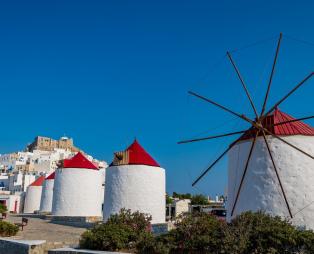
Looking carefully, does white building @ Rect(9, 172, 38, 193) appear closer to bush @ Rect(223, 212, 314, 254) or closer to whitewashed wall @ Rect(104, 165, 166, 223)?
whitewashed wall @ Rect(104, 165, 166, 223)

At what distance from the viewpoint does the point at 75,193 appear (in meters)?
18.6

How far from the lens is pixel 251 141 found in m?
10.4

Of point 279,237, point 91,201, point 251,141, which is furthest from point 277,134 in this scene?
point 91,201

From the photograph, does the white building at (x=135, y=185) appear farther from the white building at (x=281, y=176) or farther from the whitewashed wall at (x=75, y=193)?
the white building at (x=281, y=176)

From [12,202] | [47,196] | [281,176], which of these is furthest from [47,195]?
[281,176]

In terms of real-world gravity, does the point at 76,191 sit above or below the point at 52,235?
above

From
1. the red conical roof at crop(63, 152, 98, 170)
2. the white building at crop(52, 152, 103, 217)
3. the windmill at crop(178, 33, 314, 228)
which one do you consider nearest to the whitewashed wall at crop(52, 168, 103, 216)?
the white building at crop(52, 152, 103, 217)

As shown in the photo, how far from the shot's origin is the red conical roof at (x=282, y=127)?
10.1m

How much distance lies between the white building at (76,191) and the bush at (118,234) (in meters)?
10.5

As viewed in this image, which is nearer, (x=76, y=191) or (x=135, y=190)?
(x=135, y=190)

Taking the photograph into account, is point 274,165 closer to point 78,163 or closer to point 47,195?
point 78,163

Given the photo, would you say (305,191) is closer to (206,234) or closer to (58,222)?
(206,234)

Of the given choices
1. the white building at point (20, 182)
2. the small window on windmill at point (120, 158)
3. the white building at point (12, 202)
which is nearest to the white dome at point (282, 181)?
the small window on windmill at point (120, 158)

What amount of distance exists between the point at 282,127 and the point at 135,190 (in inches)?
241
